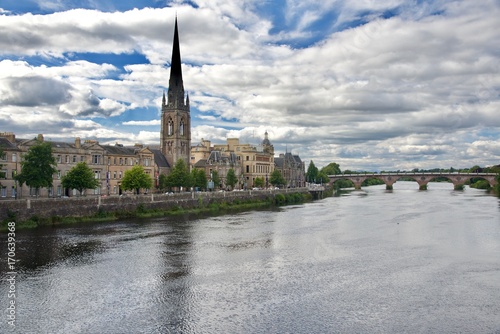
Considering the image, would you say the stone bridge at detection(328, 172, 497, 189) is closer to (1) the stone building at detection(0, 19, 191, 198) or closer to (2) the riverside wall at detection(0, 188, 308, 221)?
(1) the stone building at detection(0, 19, 191, 198)

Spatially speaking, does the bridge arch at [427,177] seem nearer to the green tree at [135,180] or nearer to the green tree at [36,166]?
the green tree at [135,180]

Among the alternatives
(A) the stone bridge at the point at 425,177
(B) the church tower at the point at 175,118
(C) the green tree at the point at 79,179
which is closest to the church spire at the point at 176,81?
(B) the church tower at the point at 175,118

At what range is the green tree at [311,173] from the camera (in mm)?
179212

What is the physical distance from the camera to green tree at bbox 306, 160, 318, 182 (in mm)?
179212

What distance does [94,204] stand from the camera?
6209 centimetres

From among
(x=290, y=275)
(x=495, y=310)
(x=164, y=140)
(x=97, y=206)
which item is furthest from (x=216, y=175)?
(x=495, y=310)

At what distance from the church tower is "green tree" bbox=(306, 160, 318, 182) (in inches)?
3028

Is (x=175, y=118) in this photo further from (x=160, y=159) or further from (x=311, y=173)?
(x=311, y=173)

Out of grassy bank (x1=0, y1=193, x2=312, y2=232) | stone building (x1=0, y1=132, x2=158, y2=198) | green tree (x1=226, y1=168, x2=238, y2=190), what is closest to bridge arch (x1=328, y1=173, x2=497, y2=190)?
grassy bank (x1=0, y1=193, x2=312, y2=232)

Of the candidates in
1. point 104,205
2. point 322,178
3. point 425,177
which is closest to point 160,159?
point 104,205

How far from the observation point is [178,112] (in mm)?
109312

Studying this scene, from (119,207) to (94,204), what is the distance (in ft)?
13.4

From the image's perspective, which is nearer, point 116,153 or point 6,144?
point 6,144

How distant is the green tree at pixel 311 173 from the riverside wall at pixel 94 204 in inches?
3601
